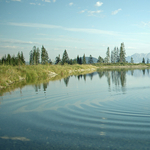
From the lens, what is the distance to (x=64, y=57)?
110m

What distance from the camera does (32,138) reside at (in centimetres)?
503

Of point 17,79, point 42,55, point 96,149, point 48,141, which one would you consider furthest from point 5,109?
point 42,55

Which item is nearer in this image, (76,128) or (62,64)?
(76,128)

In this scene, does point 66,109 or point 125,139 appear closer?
point 125,139

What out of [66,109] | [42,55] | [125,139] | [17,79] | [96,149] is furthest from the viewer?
[42,55]

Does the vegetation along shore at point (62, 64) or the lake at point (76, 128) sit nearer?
the lake at point (76, 128)

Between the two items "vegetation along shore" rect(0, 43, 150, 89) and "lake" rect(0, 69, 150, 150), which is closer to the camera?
"lake" rect(0, 69, 150, 150)

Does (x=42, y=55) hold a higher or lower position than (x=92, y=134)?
higher

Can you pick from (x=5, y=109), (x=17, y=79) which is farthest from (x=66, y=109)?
(x=17, y=79)

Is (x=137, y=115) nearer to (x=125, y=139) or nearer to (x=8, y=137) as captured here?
(x=125, y=139)

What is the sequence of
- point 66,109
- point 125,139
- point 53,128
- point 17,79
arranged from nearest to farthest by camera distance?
point 125,139 < point 53,128 < point 66,109 < point 17,79

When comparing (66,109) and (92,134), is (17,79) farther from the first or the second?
(92,134)

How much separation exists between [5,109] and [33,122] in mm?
2795

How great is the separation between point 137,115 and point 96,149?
3.33 meters
